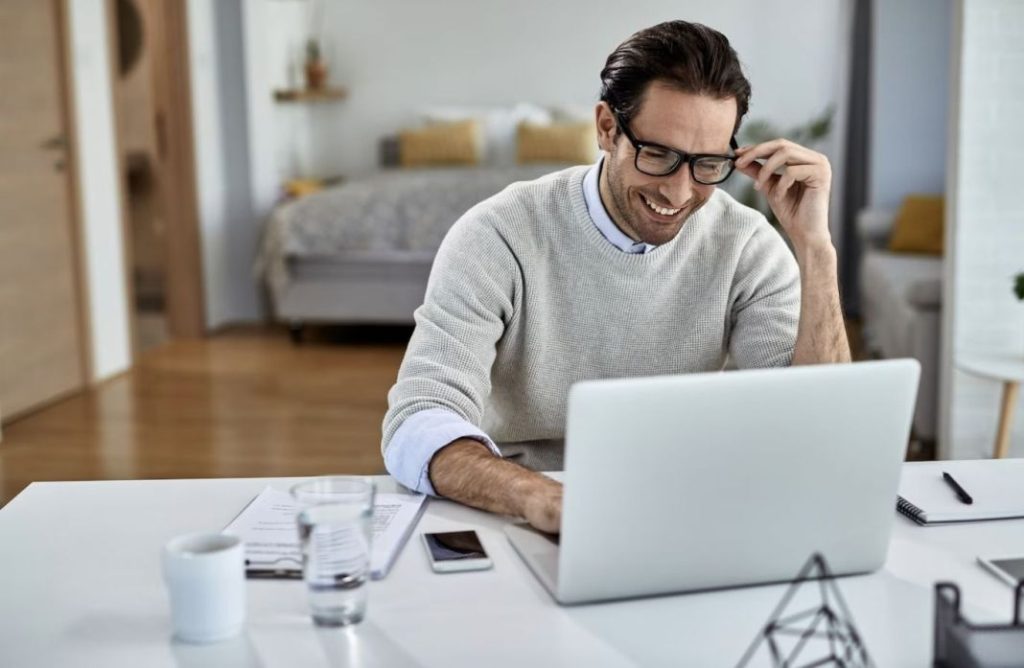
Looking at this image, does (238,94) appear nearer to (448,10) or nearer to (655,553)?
(448,10)

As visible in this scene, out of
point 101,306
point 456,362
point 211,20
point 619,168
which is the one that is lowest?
point 101,306

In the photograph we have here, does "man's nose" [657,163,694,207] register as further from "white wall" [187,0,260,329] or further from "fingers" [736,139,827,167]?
"white wall" [187,0,260,329]

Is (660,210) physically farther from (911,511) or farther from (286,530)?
(286,530)

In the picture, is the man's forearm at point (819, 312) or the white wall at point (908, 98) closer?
the man's forearm at point (819, 312)

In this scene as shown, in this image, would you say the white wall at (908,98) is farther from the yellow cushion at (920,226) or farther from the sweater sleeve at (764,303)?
the sweater sleeve at (764,303)

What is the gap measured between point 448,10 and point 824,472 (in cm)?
626

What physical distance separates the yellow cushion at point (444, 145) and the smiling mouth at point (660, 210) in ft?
16.1

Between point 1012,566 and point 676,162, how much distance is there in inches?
24.8

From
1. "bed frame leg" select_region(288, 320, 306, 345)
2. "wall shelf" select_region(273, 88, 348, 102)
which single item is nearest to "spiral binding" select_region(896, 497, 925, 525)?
"bed frame leg" select_region(288, 320, 306, 345)

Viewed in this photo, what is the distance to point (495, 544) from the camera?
1.15 metres

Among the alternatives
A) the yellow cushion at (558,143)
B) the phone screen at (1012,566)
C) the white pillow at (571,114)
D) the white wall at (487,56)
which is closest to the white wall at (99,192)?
the white wall at (487,56)

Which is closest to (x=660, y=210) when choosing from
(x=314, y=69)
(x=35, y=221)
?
(x=35, y=221)

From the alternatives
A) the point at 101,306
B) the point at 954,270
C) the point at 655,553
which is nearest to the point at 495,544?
the point at 655,553

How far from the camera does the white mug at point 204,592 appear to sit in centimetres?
92
